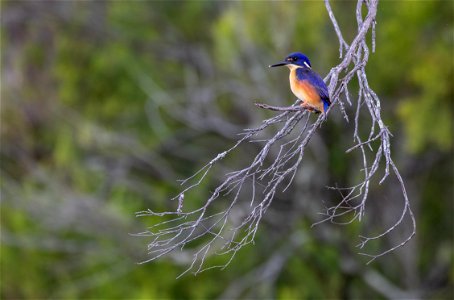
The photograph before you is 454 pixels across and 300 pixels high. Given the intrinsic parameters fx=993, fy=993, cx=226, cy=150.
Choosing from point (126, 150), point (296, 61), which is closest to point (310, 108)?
point (296, 61)

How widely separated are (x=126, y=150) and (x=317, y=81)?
7233 mm

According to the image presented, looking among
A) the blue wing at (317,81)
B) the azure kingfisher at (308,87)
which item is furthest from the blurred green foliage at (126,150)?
the blue wing at (317,81)

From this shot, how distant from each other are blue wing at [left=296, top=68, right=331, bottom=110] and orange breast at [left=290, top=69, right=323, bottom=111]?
0.05ft

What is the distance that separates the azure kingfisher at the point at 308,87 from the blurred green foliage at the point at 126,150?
5.25m

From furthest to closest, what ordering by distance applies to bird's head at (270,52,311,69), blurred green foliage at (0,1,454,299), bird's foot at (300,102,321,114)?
blurred green foliage at (0,1,454,299)
bird's head at (270,52,311,69)
bird's foot at (300,102,321,114)

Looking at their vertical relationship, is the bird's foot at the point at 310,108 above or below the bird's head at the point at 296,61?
below

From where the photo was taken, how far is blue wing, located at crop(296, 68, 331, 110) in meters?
3.32

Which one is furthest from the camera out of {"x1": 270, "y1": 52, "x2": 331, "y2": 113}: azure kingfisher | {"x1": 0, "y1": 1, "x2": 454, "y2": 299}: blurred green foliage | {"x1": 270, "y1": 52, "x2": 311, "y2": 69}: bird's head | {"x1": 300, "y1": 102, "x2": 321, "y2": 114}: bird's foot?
{"x1": 0, "y1": 1, "x2": 454, "y2": 299}: blurred green foliage

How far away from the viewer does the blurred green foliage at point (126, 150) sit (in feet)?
33.1

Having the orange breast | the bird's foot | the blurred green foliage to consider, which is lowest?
the bird's foot

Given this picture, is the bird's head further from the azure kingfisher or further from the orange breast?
the orange breast

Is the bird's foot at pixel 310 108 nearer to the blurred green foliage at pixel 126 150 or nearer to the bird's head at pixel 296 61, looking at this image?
the bird's head at pixel 296 61

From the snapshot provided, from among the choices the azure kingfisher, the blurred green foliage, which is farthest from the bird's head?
the blurred green foliage

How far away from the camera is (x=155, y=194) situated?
421 inches
